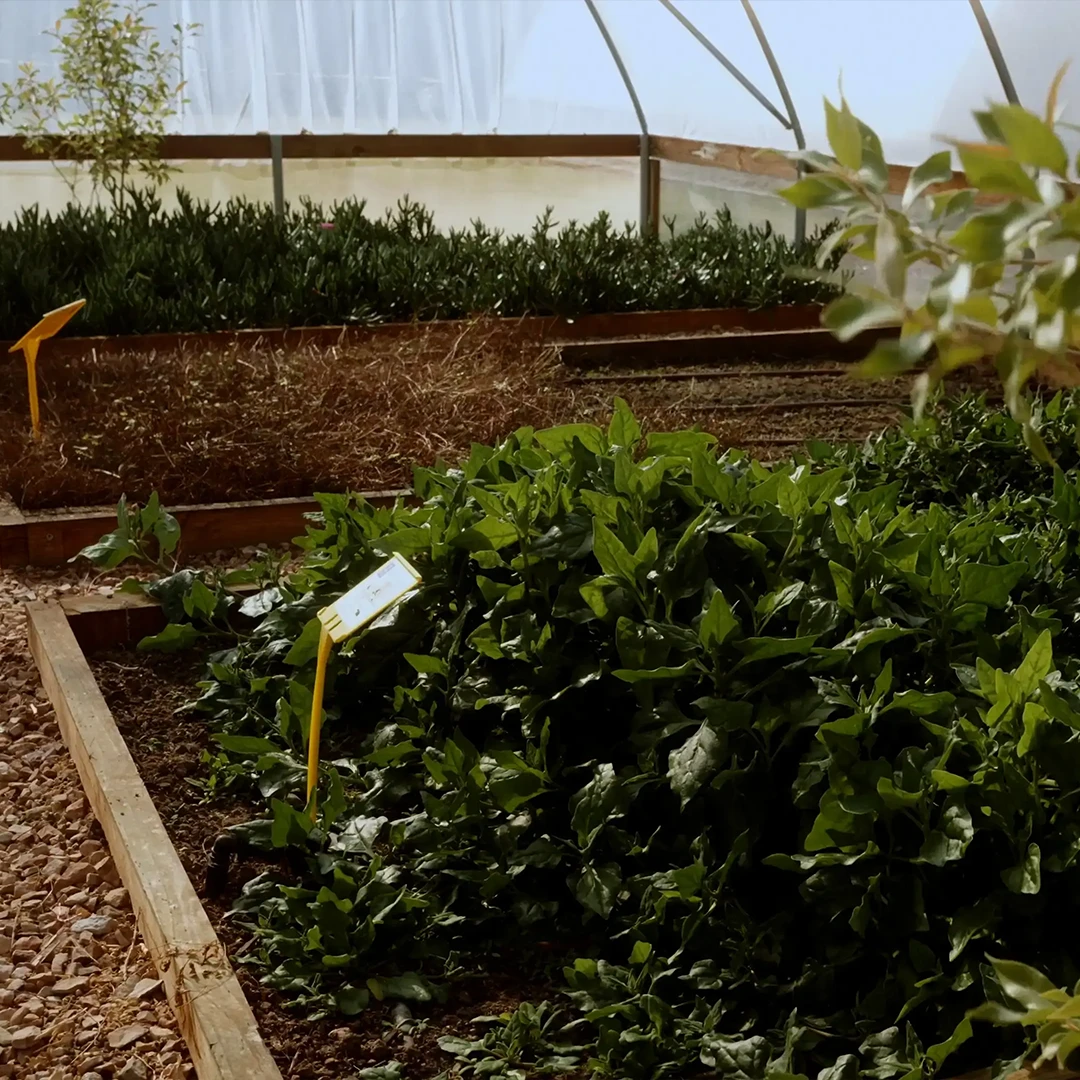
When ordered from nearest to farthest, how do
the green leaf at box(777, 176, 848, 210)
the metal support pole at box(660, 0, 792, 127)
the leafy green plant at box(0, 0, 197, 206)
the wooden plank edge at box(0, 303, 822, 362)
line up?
the green leaf at box(777, 176, 848, 210) < the wooden plank edge at box(0, 303, 822, 362) < the leafy green plant at box(0, 0, 197, 206) < the metal support pole at box(660, 0, 792, 127)

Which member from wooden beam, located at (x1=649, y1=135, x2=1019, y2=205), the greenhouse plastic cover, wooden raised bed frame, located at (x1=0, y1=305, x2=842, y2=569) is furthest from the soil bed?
the greenhouse plastic cover

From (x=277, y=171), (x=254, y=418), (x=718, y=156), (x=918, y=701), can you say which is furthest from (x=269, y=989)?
(x=718, y=156)

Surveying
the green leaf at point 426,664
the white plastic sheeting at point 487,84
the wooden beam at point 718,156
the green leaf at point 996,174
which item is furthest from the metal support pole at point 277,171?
the green leaf at point 996,174

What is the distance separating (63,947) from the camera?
7.17 feet

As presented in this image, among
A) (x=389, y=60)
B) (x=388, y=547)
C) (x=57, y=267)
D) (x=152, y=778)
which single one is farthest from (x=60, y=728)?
(x=389, y=60)

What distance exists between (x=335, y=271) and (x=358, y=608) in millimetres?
4659

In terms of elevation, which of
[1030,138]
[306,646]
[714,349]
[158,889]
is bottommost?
[158,889]

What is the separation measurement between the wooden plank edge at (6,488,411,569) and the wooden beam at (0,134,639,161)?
4.63 m

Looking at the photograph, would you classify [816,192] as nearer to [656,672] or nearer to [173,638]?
[656,672]

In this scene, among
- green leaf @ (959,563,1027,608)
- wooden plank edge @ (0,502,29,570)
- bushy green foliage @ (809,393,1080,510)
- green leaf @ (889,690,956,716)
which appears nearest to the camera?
green leaf @ (889,690,956,716)

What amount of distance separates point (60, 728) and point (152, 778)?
0.48 metres

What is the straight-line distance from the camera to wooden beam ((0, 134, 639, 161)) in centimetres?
823

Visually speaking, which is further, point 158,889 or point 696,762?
point 158,889

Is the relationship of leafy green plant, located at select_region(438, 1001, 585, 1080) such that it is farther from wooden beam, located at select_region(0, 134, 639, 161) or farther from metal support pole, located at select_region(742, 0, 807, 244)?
wooden beam, located at select_region(0, 134, 639, 161)
